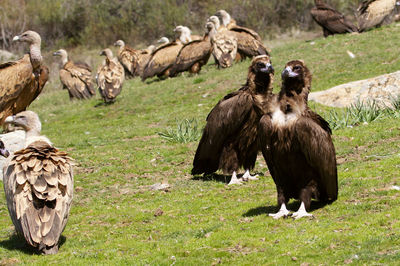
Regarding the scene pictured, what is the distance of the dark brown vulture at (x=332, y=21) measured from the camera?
2697 centimetres

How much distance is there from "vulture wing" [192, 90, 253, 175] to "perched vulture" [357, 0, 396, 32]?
17531 mm

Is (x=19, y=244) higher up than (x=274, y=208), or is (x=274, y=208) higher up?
(x=274, y=208)

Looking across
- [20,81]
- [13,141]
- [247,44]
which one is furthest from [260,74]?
[247,44]

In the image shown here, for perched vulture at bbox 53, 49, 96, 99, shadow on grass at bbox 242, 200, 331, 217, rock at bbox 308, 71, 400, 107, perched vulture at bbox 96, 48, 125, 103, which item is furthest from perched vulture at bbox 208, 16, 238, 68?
shadow on grass at bbox 242, 200, 331, 217

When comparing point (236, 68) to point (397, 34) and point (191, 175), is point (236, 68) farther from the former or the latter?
point (191, 175)

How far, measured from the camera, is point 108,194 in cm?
1117

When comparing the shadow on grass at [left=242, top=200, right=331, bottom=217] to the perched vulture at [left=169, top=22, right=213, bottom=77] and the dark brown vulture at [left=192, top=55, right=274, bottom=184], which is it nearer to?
the dark brown vulture at [left=192, top=55, right=274, bottom=184]

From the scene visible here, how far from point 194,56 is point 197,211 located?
53.3ft

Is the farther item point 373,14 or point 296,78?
point 373,14

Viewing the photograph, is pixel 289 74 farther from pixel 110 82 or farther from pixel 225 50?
pixel 225 50

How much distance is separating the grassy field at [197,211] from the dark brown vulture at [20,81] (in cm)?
170

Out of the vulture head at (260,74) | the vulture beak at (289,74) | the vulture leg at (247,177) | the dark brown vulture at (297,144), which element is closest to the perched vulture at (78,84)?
the vulture leg at (247,177)

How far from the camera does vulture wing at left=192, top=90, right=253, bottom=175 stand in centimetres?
1029

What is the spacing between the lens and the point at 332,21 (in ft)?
89.4
